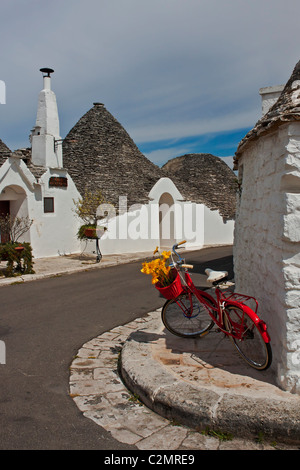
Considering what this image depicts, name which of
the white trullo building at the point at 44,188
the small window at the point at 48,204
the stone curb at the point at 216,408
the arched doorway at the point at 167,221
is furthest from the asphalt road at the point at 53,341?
the arched doorway at the point at 167,221

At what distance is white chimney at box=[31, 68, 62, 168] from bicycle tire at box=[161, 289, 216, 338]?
12510mm

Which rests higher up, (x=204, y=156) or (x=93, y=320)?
(x=204, y=156)

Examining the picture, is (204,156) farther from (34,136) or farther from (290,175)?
(290,175)

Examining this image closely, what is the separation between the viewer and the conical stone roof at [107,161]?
20578 millimetres

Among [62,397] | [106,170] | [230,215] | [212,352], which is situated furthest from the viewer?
[230,215]

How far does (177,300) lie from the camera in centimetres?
504

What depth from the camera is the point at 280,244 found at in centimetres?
350

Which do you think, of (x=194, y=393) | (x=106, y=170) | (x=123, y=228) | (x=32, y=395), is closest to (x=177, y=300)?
(x=194, y=393)

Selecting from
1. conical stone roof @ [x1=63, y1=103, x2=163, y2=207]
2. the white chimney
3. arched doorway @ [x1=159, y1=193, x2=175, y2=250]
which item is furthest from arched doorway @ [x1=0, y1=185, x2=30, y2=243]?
arched doorway @ [x1=159, y1=193, x2=175, y2=250]

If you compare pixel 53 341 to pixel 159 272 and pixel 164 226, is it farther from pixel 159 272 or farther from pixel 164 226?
pixel 164 226

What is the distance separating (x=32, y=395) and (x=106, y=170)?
18.4 m

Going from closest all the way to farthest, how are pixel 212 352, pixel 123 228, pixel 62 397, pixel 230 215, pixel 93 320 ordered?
pixel 62 397, pixel 212 352, pixel 93 320, pixel 123 228, pixel 230 215

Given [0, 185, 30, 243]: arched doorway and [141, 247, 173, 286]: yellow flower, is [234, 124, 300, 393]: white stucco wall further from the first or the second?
[0, 185, 30, 243]: arched doorway

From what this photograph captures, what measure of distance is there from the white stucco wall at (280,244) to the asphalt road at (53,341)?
5.53 ft
